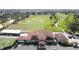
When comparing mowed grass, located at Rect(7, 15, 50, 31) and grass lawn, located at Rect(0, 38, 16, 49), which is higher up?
mowed grass, located at Rect(7, 15, 50, 31)

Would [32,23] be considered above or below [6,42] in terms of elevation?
above

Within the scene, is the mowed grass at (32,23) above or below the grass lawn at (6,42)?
above
